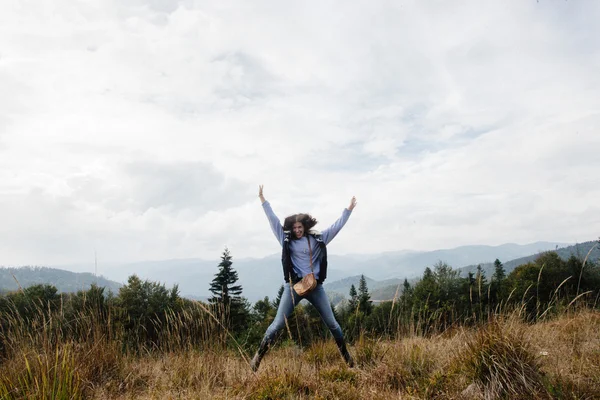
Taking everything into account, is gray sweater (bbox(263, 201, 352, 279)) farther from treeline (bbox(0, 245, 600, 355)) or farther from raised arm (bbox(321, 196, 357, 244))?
treeline (bbox(0, 245, 600, 355))

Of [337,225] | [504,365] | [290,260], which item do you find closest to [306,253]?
[290,260]

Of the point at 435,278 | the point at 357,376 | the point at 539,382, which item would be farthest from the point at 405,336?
the point at 435,278

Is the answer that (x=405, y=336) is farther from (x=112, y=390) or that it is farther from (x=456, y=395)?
(x=112, y=390)

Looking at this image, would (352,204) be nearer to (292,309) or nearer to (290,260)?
(290,260)

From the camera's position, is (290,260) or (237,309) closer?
(290,260)

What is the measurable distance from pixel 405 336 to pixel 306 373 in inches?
71.1

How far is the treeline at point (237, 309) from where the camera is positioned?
4.53 metres

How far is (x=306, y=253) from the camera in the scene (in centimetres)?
516

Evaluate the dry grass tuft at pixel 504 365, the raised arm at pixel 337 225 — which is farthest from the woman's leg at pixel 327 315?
the dry grass tuft at pixel 504 365

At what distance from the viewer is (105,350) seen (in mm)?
4297

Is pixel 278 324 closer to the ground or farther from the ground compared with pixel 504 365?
farther from the ground

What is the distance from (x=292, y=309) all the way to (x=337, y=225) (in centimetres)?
151

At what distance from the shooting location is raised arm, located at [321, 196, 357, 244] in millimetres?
5293

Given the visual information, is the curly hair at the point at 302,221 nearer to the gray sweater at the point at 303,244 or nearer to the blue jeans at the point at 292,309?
the gray sweater at the point at 303,244
